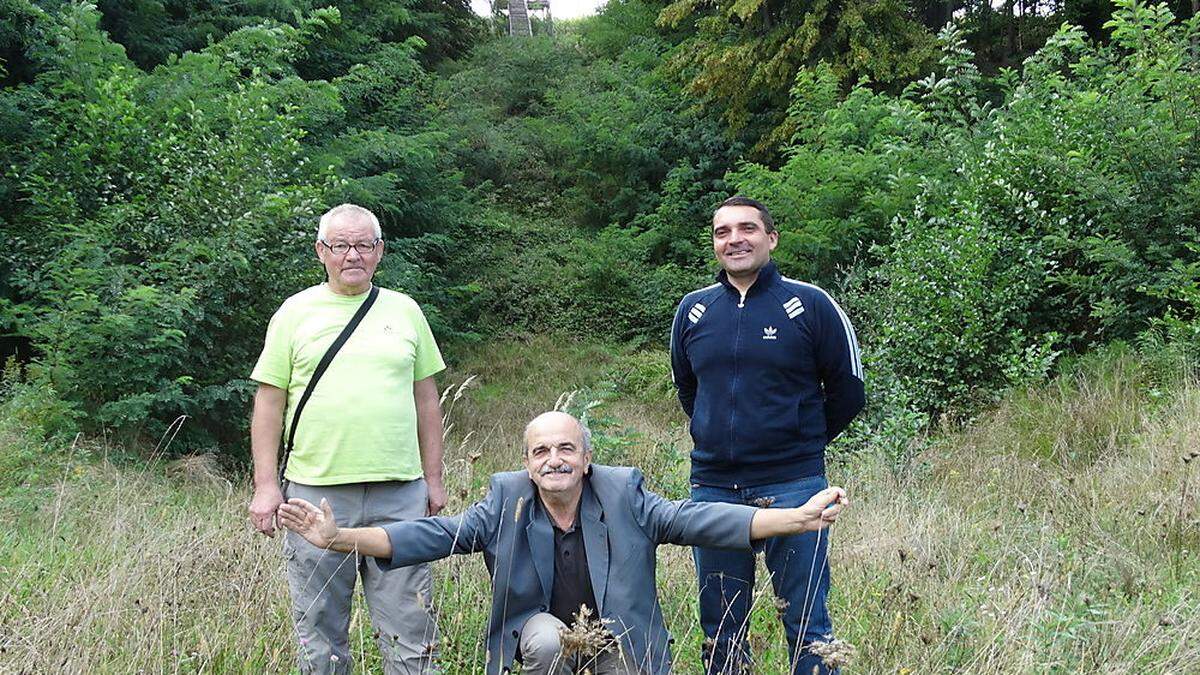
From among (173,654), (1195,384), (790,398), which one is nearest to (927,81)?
(1195,384)

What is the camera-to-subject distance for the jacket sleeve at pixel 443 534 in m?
3.26

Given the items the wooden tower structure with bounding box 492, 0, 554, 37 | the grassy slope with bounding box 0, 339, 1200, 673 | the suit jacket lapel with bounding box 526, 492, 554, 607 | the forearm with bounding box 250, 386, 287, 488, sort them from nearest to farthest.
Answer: the suit jacket lapel with bounding box 526, 492, 554, 607, the grassy slope with bounding box 0, 339, 1200, 673, the forearm with bounding box 250, 386, 287, 488, the wooden tower structure with bounding box 492, 0, 554, 37

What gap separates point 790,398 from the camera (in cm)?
360

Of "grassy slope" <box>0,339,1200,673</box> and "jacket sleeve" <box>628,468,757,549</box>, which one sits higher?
"jacket sleeve" <box>628,468,757,549</box>

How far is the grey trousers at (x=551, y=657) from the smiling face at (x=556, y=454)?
428 millimetres

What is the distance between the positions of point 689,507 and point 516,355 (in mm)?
13527

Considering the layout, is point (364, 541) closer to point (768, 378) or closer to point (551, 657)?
point (551, 657)

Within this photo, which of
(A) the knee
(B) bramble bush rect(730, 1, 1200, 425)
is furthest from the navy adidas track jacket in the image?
(B) bramble bush rect(730, 1, 1200, 425)

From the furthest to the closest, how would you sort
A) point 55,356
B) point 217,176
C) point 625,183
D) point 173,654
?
point 625,183 < point 217,176 < point 55,356 < point 173,654

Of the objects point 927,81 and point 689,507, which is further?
point 927,81

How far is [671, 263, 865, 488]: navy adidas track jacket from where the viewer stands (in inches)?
141

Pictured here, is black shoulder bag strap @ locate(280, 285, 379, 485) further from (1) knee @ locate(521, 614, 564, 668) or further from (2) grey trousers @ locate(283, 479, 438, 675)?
(1) knee @ locate(521, 614, 564, 668)

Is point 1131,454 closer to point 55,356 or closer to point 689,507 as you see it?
point 689,507

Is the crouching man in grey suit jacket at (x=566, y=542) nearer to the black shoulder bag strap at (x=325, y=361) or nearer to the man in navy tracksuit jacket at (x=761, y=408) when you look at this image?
the man in navy tracksuit jacket at (x=761, y=408)
